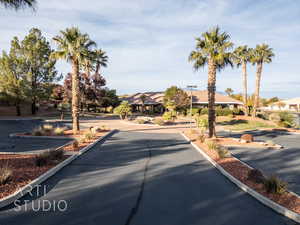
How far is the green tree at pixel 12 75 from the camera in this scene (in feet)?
109

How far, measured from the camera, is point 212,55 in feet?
48.0

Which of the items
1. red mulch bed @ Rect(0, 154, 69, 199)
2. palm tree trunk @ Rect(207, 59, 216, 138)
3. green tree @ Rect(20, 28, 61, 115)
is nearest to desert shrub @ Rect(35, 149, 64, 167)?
red mulch bed @ Rect(0, 154, 69, 199)

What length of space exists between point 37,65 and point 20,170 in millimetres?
34453

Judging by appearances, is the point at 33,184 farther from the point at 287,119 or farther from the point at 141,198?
the point at 287,119

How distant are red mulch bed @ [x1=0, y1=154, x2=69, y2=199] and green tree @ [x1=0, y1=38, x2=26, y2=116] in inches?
1170

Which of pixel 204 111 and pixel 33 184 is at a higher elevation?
pixel 204 111

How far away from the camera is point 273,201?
5.39m

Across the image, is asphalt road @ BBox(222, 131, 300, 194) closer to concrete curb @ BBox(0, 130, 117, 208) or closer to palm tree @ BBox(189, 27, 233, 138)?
palm tree @ BBox(189, 27, 233, 138)

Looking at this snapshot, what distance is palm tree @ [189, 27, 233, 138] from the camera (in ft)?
47.0

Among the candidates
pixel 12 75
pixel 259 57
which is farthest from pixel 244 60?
pixel 12 75

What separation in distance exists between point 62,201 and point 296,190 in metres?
7.42

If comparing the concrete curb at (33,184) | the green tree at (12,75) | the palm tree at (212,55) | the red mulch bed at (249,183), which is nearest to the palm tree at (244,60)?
the palm tree at (212,55)

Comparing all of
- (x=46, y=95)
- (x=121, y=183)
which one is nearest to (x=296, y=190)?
(x=121, y=183)

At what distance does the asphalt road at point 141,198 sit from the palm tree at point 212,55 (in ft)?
24.6
